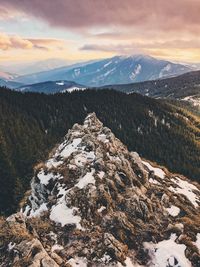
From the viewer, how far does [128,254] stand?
4825cm

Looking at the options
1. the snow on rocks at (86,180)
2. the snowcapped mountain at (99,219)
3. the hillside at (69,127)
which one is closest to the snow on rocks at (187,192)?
the snowcapped mountain at (99,219)

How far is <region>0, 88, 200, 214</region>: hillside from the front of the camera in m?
102

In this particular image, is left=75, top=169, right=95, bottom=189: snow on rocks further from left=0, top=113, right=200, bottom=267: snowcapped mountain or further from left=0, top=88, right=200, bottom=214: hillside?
left=0, top=88, right=200, bottom=214: hillside

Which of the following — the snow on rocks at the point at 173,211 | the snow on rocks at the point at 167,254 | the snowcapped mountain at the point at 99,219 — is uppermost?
the snowcapped mountain at the point at 99,219

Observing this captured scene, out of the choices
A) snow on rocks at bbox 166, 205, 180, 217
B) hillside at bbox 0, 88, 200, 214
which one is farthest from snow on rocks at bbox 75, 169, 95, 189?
hillside at bbox 0, 88, 200, 214

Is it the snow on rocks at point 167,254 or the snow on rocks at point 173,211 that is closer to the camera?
the snow on rocks at point 167,254

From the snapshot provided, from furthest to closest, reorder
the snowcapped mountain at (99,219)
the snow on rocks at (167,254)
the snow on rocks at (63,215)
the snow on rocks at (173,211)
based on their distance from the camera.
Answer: the snow on rocks at (173,211) → the snow on rocks at (63,215) → the snow on rocks at (167,254) → the snowcapped mountain at (99,219)

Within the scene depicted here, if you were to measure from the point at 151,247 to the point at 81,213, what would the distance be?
11173 millimetres


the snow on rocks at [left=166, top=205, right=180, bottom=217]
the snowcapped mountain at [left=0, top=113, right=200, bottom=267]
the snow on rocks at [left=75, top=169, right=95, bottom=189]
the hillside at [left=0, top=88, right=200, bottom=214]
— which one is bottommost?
the hillside at [left=0, top=88, right=200, bottom=214]

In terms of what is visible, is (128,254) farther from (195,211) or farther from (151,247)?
(195,211)

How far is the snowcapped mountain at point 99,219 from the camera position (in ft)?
149

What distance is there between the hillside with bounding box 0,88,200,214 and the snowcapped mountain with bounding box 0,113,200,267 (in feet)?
91.5

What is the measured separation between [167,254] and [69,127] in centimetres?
10095

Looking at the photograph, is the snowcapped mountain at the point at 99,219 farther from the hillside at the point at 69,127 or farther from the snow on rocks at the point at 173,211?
the hillside at the point at 69,127
